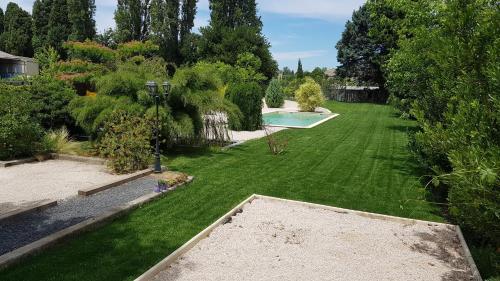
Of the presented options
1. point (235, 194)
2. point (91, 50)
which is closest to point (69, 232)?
point (235, 194)

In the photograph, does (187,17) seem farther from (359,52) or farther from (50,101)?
(50,101)

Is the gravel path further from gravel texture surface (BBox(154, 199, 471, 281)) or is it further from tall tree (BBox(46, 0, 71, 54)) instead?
tall tree (BBox(46, 0, 71, 54))

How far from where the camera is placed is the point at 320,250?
15.5 ft

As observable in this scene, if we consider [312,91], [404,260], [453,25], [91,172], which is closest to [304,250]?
[404,260]

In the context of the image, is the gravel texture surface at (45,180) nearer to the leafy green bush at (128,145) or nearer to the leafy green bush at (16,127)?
the leafy green bush at (128,145)

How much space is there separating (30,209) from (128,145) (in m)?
2.82

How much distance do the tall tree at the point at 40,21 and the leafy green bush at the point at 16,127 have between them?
3607 cm

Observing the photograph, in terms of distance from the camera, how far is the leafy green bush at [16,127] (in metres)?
8.94

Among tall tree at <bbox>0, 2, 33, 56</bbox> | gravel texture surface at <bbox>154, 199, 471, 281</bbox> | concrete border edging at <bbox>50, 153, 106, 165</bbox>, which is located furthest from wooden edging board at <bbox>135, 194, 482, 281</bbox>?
tall tree at <bbox>0, 2, 33, 56</bbox>

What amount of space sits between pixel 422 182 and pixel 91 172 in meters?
7.23

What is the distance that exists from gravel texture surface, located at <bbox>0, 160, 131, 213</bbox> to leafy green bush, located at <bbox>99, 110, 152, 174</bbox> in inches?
14.1

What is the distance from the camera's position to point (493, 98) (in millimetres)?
3014

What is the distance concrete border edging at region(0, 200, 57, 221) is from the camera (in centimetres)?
516

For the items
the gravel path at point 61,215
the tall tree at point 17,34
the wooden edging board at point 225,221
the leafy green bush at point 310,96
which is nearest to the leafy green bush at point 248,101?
the gravel path at point 61,215
